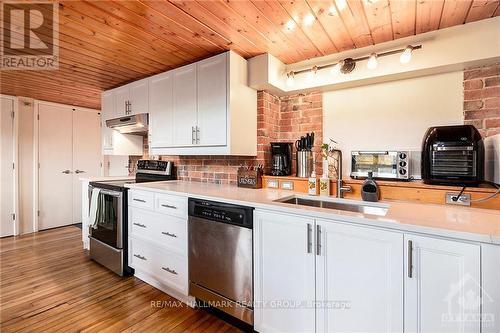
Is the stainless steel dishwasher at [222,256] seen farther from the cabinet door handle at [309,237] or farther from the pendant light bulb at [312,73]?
the pendant light bulb at [312,73]

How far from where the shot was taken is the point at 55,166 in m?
4.04

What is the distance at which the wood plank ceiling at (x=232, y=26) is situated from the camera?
4.92ft

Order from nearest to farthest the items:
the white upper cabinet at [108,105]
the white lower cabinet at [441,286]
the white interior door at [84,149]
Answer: the white lower cabinet at [441,286], the white upper cabinet at [108,105], the white interior door at [84,149]

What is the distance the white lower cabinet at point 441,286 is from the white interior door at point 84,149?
4936mm

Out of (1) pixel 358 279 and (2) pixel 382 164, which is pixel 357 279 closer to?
(1) pixel 358 279

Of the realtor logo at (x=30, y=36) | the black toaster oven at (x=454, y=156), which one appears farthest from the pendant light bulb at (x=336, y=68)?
the realtor logo at (x=30, y=36)

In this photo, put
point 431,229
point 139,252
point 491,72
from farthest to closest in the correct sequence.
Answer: point 139,252, point 491,72, point 431,229

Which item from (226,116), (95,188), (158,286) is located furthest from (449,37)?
(95,188)

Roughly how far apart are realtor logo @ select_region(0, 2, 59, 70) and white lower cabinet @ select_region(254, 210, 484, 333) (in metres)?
1.99

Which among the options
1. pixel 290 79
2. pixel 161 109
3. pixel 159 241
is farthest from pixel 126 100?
pixel 290 79

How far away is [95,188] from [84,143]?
7.11ft

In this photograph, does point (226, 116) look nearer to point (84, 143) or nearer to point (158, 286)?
point (158, 286)

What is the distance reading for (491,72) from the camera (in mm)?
1637

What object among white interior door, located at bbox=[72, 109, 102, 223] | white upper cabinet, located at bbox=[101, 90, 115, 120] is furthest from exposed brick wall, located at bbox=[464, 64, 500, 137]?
white interior door, located at bbox=[72, 109, 102, 223]
